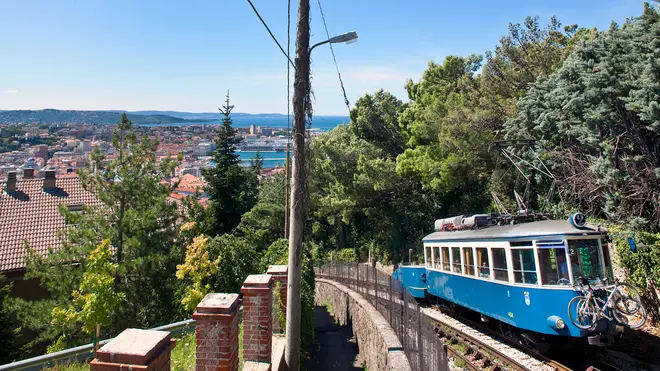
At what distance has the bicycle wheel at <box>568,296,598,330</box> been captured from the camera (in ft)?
29.5

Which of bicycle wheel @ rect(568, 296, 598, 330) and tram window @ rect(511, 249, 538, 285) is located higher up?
tram window @ rect(511, 249, 538, 285)

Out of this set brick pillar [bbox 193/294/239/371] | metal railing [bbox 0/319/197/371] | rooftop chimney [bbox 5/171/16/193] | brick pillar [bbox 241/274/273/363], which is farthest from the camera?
rooftop chimney [bbox 5/171/16/193]

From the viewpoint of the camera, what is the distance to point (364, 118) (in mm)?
29141

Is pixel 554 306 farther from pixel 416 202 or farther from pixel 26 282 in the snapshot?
pixel 26 282

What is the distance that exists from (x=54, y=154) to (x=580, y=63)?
119085mm

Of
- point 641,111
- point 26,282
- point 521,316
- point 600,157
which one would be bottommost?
point 26,282

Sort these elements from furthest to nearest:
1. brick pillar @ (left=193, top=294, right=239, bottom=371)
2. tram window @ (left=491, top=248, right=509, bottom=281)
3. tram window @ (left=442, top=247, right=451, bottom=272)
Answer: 1. tram window @ (left=442, top=247, right=451, bottom=272)
2. tram window @ (left=491, top=248, right=509, bottom=281)
3. brick pillar @ (left=193, top=294, right=239, bottom=371)

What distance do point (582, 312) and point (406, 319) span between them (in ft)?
12.4

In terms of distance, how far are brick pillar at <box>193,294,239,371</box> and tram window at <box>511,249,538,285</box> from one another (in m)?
7.47

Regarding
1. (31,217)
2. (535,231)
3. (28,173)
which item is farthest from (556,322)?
(28,173)

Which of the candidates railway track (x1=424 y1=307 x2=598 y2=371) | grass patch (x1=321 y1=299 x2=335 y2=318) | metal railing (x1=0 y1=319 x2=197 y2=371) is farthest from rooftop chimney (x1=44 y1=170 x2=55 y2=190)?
railway track (x1=424 y1=307 x2=598 y2=371)

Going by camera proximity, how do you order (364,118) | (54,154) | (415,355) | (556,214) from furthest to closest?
(54,154)
(364,118)
(556,214)
(415,355)

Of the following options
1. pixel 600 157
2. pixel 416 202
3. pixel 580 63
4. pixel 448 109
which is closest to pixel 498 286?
pixel 600 157

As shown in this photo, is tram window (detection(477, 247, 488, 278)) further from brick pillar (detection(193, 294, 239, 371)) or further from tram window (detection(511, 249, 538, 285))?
brick pillar (detection(193, 294, 239, 371))
